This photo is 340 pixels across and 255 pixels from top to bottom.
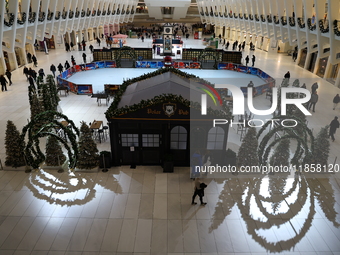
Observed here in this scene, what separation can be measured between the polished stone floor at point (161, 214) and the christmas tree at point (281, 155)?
56 centimetres

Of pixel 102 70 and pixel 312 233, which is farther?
pixel 102 70

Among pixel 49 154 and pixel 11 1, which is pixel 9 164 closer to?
pixel 49 154

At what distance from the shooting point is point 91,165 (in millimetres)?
9547

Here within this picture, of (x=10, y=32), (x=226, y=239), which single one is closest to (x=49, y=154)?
(x=226, y=239)

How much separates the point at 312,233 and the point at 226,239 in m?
2.45

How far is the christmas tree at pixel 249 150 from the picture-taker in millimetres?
9242

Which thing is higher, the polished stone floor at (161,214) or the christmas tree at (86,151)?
the christmas tree at (86,151)

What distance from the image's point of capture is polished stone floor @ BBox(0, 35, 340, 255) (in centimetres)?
663

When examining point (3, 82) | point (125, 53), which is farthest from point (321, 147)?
point (125, 53)

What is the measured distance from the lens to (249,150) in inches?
369

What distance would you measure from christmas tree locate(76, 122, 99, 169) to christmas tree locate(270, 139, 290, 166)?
6.63 m

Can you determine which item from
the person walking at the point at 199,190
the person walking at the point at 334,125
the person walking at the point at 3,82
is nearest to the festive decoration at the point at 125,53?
the person walking at the point at 3,82

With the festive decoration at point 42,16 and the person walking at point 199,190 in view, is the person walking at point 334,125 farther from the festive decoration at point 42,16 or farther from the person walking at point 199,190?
the festive decoration at point 42,16

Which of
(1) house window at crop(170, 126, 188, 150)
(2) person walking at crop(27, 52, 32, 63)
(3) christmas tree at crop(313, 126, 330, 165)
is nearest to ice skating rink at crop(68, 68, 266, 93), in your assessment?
(2) person walking at crop(27, 52, 32, 63)
